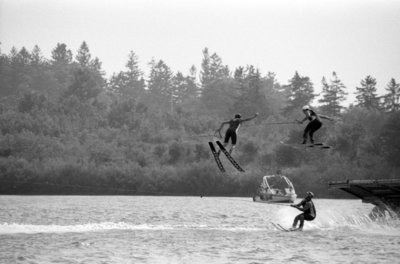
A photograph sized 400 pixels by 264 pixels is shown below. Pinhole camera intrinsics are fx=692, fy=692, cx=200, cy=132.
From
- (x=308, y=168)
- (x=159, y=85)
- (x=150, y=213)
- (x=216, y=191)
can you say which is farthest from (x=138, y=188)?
(x=159, y=85)

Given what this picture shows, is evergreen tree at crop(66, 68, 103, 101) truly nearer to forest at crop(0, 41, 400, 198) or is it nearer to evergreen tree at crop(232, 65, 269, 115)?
forest at crop(0, 41, 400, 198)

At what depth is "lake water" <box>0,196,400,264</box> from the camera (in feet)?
102

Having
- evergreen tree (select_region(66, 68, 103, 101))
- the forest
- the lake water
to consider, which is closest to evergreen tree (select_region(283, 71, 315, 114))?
the forest

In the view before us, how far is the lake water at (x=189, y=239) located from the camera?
31.2 meters

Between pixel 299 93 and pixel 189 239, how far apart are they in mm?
113852

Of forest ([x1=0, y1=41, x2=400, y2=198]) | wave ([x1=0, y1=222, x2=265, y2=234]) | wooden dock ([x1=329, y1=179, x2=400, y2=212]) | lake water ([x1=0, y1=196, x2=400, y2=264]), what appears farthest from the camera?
forest ([x1=0, y1=41, x2=400, y2=198])

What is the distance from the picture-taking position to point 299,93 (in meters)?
149

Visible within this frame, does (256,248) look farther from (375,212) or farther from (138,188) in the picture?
(138,188)

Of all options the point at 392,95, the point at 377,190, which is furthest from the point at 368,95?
the point at 377,190

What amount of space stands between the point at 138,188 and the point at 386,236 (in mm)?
68712

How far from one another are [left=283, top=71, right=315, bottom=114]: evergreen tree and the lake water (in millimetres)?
91303

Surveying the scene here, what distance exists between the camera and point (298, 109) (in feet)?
471

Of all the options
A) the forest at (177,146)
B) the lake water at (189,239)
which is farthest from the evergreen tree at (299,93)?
the lake water at (189,239)

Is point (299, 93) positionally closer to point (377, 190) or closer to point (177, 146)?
point (177, 146)
